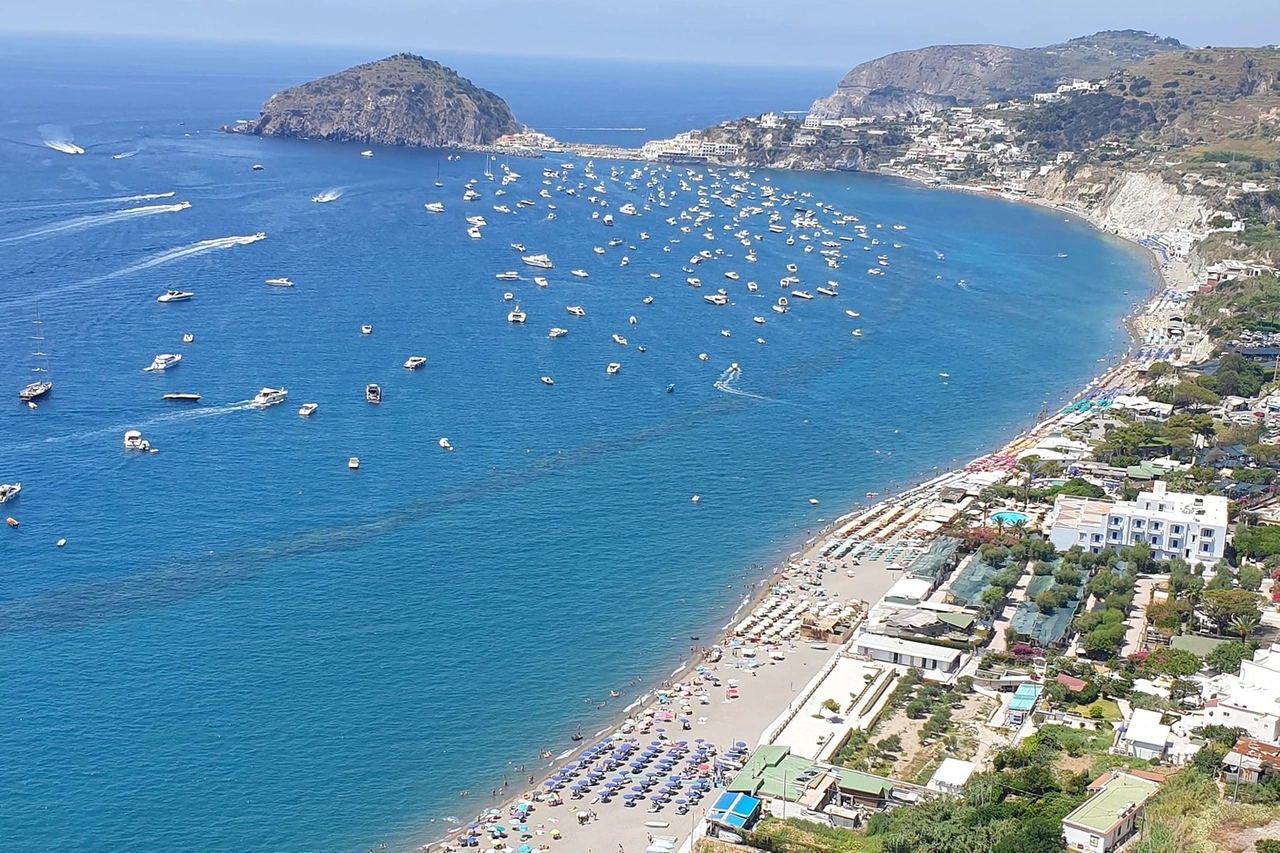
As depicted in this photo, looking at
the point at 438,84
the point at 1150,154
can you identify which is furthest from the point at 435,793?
the point at 438,84

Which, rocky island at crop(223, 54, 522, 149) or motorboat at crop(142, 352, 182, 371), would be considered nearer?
motorboat at crop(142, 352, 182, 371)

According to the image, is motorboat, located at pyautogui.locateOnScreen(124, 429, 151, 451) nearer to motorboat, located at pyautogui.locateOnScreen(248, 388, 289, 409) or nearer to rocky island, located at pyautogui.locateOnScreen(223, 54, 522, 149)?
motorboat, located at pyautogui.locateOnScreen(248, 388, 289, 409)

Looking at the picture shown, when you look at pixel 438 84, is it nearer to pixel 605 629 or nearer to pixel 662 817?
pixel 605 629

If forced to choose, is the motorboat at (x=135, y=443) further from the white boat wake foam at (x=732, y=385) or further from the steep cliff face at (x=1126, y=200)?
the steep cliff face at (x=1126, y=200)

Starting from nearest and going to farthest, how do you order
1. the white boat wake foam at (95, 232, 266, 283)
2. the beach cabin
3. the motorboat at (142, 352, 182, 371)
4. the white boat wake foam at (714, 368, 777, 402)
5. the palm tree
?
the beach cabin, the palm tree, the motorboat at (142, 352, 182, 371), the white boat wake foam at (714, 368, 777, 402), the white boat wake foam at (95, 232, 266, 283)

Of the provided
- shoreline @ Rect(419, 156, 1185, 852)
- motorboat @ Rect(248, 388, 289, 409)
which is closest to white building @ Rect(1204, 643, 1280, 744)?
shoreline @ Rect(419, 156, 1185, 852)
